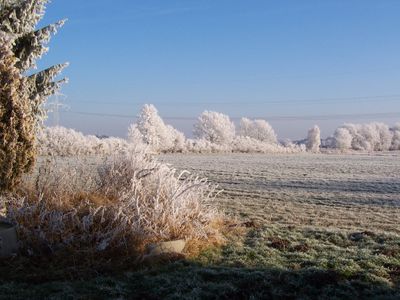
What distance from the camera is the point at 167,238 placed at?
22.9 feet

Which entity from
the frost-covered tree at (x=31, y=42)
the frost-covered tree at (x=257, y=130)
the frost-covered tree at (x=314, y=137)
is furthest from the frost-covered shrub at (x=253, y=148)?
the frost-covered tree at (x=31, y=42)

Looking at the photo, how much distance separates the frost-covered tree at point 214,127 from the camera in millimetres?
83062

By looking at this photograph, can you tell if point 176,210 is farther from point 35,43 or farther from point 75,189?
point 35,43

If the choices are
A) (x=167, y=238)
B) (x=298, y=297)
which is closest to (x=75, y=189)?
(x=167, y=238)

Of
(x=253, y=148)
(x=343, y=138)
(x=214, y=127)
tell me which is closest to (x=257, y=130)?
(x=214, y=127)

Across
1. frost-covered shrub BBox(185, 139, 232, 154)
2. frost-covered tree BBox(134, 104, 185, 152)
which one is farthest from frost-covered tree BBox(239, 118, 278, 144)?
frost-covered shrub BBox(185, 139, 232, 154)

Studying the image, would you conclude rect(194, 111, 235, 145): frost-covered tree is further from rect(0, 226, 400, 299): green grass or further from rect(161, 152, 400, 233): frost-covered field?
rect(0, 226, 400, 299): green grass

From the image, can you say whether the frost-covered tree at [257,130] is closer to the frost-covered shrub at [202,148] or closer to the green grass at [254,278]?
the frost-covered shrub at [202,148]

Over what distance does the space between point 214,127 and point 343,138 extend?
111 feet

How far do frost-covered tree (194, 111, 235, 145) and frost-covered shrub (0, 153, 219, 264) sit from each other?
7270 centimetres

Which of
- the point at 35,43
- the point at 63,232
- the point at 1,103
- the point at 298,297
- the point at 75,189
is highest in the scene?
the point at 35,43

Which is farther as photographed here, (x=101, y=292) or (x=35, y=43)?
(x=35, y=43)

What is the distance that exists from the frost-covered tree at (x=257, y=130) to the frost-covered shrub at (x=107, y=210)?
8654cm

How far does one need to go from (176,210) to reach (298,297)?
9.40 ft
